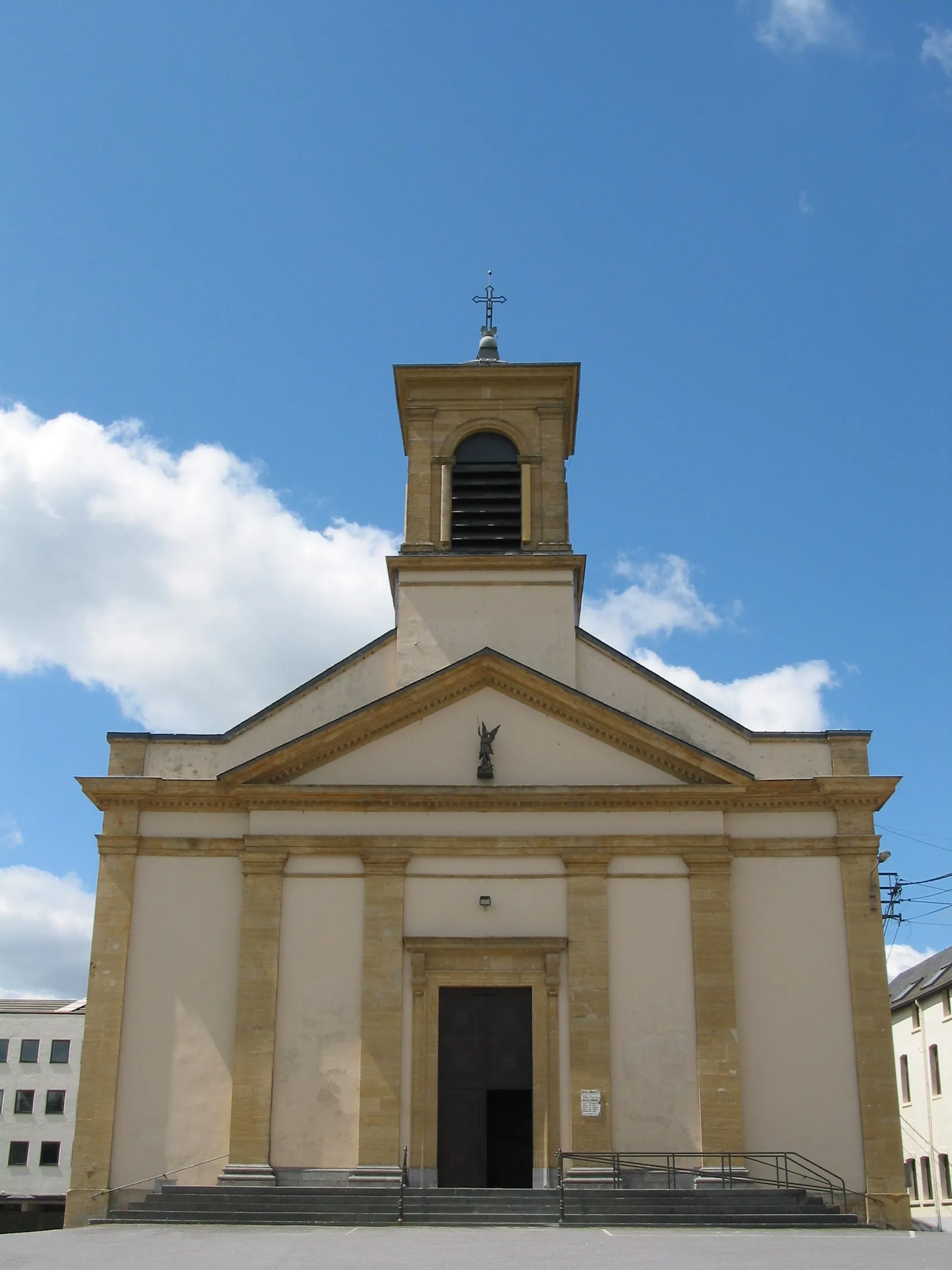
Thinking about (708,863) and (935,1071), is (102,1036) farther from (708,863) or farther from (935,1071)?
(935,1071)

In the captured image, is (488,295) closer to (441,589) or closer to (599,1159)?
(441,589)

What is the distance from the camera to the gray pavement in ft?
45.1

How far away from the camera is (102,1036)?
22562 mm

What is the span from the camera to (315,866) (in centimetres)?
2322

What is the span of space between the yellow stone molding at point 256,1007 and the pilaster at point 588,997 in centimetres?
487

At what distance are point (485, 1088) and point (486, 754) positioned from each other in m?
5.48

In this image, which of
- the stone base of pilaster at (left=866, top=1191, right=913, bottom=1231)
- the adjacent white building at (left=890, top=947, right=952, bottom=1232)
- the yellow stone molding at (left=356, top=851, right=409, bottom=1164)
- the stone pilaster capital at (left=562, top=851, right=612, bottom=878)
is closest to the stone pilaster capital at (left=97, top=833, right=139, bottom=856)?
the yellow stone molding at (left=356, top=851, right=409, bottom=1164)

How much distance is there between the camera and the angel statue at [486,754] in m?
23.4

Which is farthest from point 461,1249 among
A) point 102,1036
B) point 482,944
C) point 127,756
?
point 127,756

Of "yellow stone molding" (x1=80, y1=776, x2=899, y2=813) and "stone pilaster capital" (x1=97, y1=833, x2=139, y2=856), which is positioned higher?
"yellow stone molding" (x1=80, y1=776, x2=899, y2=813)

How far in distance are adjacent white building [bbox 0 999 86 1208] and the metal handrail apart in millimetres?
40274

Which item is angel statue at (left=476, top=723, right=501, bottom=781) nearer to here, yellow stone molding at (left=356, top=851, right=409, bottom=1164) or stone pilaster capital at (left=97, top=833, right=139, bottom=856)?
yellow stone molding at (left=356, top=851, right=409, bottom=1164)

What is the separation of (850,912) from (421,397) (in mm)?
13133

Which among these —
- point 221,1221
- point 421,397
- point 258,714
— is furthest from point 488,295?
point 221,1221
